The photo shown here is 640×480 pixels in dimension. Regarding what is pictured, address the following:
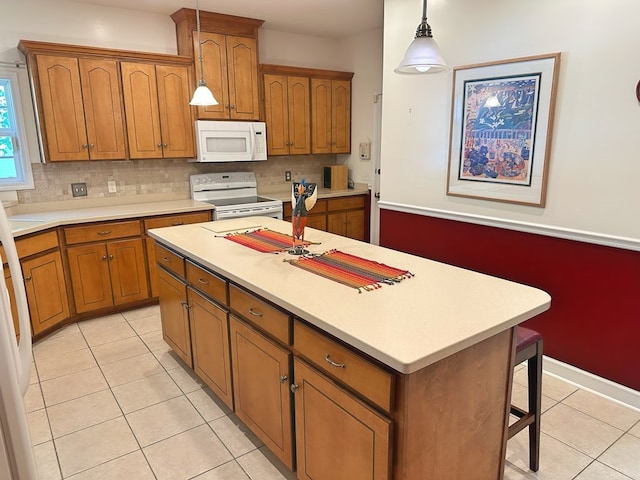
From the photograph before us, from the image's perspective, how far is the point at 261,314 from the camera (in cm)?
186

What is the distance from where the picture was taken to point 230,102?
14.2 feet

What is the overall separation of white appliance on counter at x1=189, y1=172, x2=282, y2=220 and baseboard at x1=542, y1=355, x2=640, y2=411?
2.82 meters

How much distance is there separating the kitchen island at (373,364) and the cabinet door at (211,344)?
0.07 feet

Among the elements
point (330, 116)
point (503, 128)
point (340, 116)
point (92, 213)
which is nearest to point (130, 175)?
point (92, 213)

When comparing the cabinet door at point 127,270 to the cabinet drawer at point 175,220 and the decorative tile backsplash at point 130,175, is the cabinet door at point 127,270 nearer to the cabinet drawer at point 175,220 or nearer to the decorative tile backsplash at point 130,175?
the cabinet drawer at point 175,220

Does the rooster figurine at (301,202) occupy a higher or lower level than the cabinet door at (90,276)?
higher

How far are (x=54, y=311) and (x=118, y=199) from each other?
1.22m

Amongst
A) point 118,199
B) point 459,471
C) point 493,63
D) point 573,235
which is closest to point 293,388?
point 459,471

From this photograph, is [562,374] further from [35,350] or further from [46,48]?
[46,48]

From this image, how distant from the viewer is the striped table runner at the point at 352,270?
6.03ft

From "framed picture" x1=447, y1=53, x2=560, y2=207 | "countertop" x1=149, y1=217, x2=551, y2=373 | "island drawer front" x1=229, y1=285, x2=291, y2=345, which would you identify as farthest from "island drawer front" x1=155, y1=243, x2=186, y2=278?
"framed picture" x1=447, y1=53, x2=560, y2=207

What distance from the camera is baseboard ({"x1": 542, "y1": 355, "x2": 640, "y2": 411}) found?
8.07 ft

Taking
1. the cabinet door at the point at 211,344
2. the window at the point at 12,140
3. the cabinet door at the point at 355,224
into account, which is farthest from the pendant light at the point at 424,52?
the window at the point at 12,140

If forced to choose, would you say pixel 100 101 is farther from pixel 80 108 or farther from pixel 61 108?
pixel 61 108
